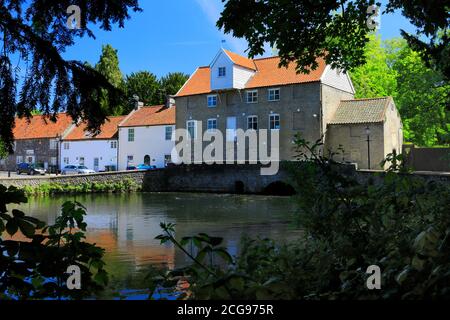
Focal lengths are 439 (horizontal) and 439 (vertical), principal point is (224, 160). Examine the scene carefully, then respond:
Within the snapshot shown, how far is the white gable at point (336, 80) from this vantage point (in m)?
40.0

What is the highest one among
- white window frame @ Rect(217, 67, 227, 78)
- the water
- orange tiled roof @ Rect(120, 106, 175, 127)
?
white window frame @ Rect(217, 67, 227, 78)

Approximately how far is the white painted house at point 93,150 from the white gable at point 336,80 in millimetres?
25999

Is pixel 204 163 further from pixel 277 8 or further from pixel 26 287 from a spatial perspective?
pixel 26 287

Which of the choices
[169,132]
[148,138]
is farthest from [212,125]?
[148,138]

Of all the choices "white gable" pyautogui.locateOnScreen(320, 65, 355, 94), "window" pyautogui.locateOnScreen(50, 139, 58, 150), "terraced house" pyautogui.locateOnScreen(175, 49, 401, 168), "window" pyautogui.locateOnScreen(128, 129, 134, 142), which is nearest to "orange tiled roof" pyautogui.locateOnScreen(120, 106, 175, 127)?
"window" pyautogui.locateOnScreen(128, 129, 134, 142)

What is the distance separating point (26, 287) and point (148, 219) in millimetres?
19300

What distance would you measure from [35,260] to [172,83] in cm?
6260

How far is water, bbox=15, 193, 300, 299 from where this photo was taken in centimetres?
1046

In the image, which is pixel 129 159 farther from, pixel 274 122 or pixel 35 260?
pixel 35 260

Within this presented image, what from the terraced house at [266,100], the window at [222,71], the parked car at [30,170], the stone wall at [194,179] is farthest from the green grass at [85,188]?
the parked car at [30,170]

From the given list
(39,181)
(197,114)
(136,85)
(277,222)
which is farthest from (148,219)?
(136,85)

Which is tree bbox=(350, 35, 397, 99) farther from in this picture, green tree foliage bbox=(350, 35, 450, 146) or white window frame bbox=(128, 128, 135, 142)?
white window frame bbox=(128, 128, 135, 142)

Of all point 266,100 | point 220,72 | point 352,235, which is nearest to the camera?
point 352,235

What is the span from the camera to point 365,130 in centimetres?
3619
